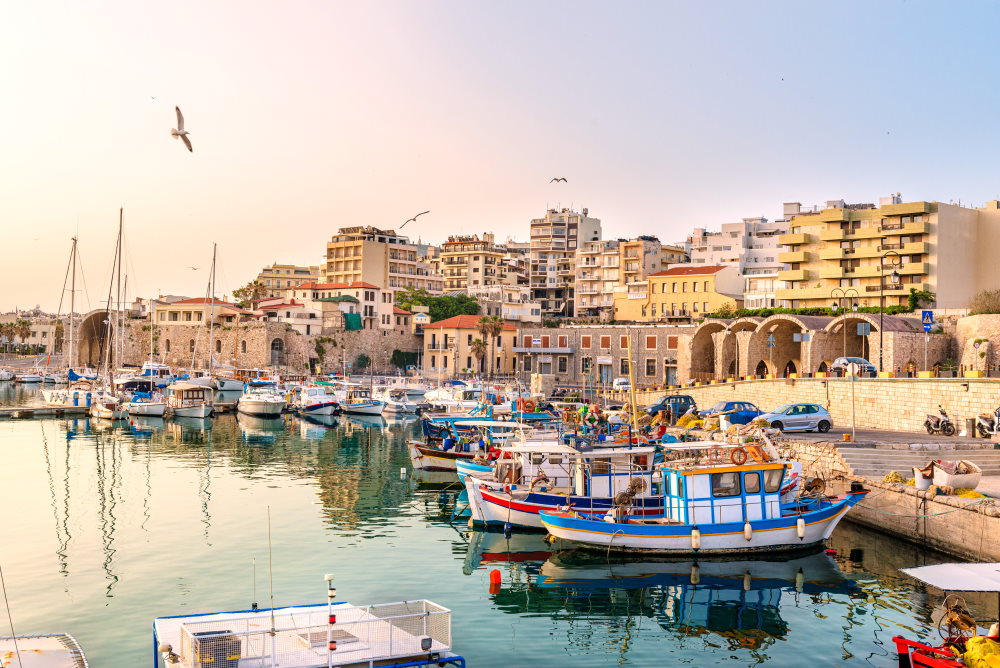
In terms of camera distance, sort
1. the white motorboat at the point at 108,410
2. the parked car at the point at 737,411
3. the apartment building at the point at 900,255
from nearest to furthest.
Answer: the parked car at the point at 737,411 → the white motorboat at the point at 108,410 → the apartment building at the point at 900,255

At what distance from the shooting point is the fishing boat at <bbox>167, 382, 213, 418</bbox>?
6122 centimetres

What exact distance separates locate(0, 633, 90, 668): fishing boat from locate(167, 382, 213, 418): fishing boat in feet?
160

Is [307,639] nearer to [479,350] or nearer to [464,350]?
[479,350]

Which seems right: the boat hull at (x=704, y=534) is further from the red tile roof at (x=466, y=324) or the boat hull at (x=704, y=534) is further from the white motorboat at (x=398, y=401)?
the red tile roof at (x=466, y=324)

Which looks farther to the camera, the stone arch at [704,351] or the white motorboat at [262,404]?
the stone arch at [704,351]

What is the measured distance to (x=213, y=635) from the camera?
42.2 ft

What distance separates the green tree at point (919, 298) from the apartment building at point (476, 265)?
242ft

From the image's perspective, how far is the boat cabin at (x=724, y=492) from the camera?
2223cm

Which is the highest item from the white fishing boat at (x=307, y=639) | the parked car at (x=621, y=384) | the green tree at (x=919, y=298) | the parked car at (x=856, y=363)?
the green tree at (x=919, y=298)

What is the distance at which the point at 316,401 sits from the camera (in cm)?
6575

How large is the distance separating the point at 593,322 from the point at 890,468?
192ft

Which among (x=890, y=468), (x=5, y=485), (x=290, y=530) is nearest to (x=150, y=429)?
(x=5, y=485)

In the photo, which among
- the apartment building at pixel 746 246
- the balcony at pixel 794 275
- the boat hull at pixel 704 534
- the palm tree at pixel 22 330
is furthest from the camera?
the palm tree at pixel 22 330

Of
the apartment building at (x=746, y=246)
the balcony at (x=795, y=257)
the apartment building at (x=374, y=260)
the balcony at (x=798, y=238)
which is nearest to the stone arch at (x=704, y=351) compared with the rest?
the balcony at (x=795, y=257)
